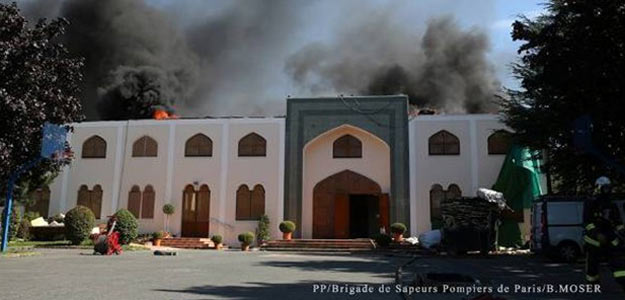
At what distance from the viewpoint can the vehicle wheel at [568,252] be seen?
14500 mm

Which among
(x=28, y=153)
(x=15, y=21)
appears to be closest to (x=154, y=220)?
(x=28, y=153)

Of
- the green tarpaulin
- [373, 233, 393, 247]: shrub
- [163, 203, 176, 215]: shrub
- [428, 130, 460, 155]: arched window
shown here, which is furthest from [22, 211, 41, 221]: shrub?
the green tarpaulin

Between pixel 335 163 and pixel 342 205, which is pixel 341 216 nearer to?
pixel 342 205

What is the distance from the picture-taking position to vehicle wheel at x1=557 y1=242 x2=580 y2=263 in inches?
571

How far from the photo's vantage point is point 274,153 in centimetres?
2575

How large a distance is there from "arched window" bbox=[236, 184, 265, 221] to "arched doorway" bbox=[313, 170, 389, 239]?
2441mm

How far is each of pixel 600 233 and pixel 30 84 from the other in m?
14.2

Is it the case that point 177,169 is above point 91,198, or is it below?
above

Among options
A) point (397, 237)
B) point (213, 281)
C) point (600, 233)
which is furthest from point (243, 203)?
point (600, 233)

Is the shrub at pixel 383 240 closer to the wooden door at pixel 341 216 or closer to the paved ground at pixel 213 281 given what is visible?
the wooden door at pixel 341 216

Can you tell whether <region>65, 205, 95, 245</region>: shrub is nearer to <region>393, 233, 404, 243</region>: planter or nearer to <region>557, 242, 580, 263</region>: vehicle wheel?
<region>393, 233, 404, 243</region>: planter

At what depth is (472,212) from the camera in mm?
18453

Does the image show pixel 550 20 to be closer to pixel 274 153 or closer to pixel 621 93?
pixel 621 93

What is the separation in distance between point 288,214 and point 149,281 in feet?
52.7
